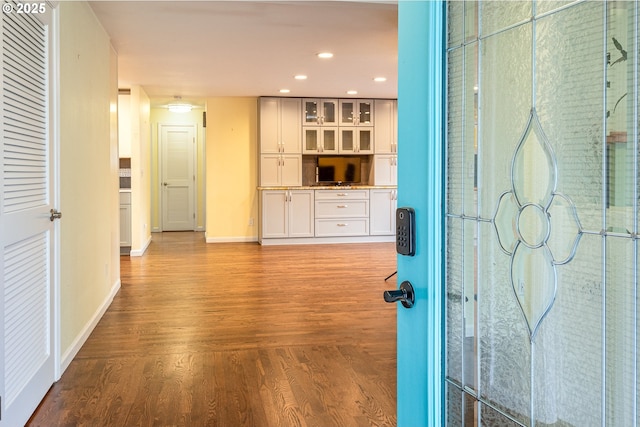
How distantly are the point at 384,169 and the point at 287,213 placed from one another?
186cm

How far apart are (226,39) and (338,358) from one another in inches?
129

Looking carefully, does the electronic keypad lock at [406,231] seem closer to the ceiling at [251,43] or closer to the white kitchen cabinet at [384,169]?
the ceiling at [251,43]

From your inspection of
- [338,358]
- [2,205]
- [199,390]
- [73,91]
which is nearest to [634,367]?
[2,205]

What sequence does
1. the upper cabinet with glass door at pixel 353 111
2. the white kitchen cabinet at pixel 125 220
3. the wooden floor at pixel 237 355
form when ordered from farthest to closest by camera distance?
the upper cabinet with glass door at pixel 353 111 < the white kitchen cabinet at pixel 125 220 < the wooden floor at pixel 237 355

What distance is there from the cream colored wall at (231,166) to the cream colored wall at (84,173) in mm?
3746

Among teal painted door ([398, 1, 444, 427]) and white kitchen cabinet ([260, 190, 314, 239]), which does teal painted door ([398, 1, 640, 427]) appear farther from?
white kitchen cabinet ([260, 190, 314, 239])

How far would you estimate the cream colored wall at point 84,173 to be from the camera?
10.1 ft

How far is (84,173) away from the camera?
359 centimetres

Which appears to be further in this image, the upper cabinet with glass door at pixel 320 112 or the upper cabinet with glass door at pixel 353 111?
the upper cabinet with glass door at pixel 353 111

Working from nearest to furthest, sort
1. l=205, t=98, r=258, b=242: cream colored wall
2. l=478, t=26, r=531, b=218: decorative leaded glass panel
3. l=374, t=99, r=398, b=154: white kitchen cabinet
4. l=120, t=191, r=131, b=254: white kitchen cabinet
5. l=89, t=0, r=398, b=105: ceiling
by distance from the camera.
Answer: l=478, t=26, r=531, b=218: decorative leaded glass panel
l=89, t=0, r=398, b=105: ceiling
l=120, t=191, r=131, b=254: white kitchen cabinet
l=205, t=98, r=258, b=242: cream colored wall
l=374, t=99, r=398, b=154: white kitchen cabinet

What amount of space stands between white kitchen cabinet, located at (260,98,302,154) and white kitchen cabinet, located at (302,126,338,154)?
112mm

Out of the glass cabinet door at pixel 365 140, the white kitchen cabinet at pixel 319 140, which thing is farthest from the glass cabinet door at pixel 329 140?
the glass cabinet door at pixel 365 140

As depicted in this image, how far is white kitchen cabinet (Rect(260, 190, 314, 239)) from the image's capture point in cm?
841

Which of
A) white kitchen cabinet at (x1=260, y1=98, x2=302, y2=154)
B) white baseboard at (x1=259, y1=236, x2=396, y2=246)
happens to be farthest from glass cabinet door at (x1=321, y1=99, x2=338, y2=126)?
white baseboard at (x1=259, y1=236, x2=396, y2=246)
